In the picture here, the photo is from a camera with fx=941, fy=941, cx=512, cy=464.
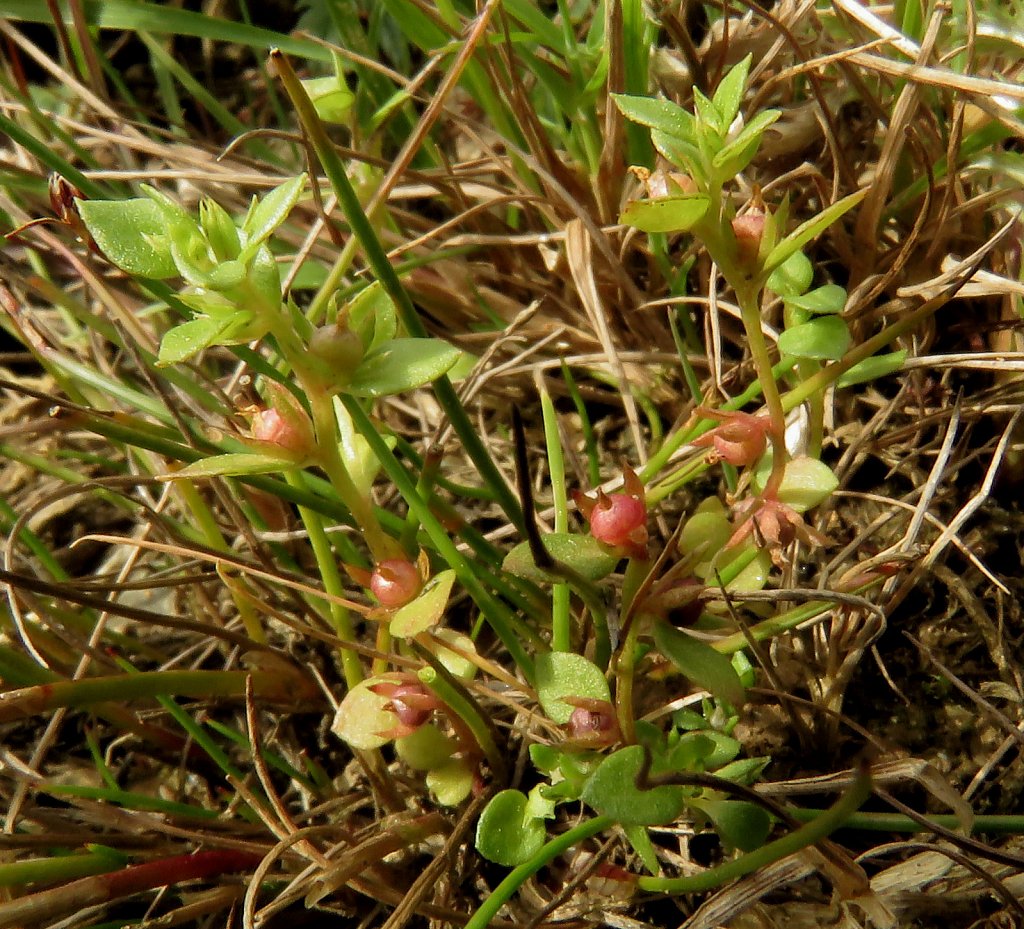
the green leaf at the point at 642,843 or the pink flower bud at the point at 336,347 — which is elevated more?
the pink flower bud at the point at 336,347

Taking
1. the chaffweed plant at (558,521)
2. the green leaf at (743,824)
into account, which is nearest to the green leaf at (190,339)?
the chaffweed plant at (558,521)

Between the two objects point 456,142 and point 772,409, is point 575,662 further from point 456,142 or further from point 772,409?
point 456,142

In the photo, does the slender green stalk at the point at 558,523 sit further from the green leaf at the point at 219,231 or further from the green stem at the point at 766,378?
the green leaf at the point at 219,231

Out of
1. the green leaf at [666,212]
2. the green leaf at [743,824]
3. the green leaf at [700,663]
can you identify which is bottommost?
the green leaf at [743,824]

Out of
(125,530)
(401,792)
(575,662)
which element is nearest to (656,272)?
(575,662)

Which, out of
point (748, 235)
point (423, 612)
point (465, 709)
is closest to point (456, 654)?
point (465, 709)

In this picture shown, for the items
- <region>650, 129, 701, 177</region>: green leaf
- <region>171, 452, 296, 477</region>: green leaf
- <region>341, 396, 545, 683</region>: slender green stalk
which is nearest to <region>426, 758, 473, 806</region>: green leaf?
<region>341, 396, 545, 683</region>: slender green stalk
